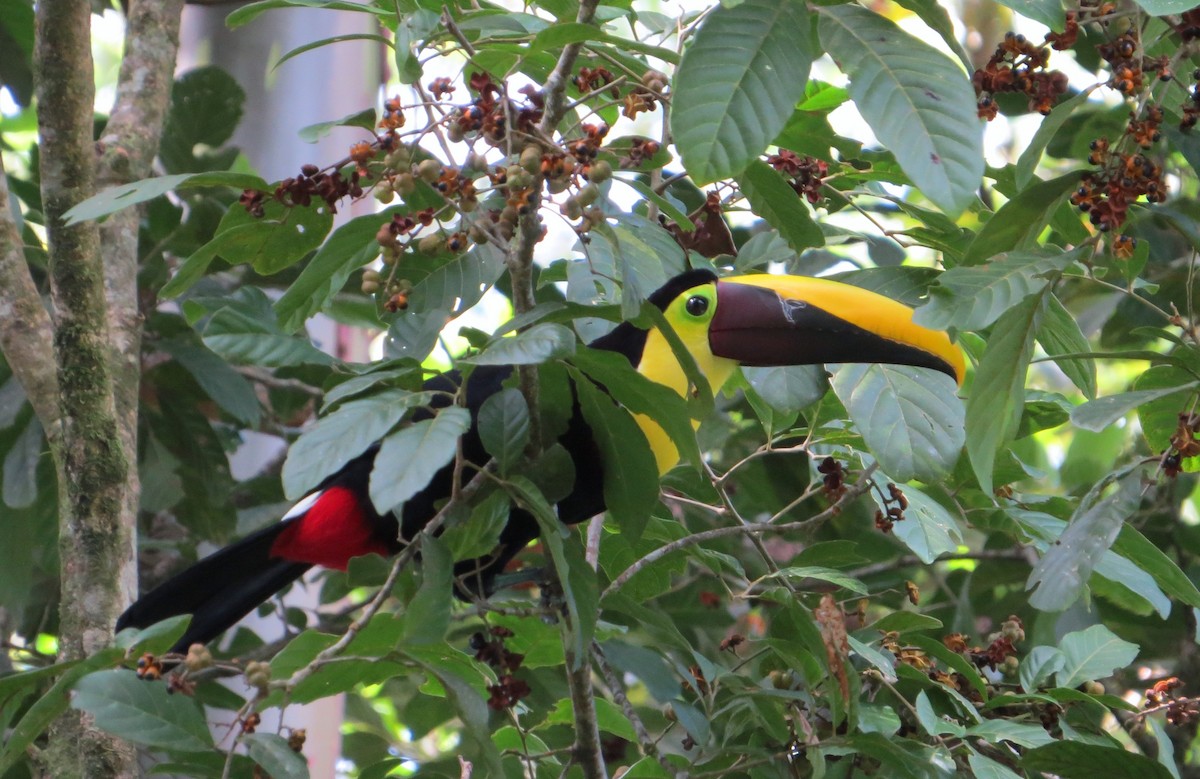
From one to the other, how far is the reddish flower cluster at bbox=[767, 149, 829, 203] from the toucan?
171 mm

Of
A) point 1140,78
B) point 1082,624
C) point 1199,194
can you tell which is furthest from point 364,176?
point 1199,194

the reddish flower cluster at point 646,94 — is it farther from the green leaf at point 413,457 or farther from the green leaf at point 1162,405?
the green leaf at point 1162,405

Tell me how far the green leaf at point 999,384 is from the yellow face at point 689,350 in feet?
2.44

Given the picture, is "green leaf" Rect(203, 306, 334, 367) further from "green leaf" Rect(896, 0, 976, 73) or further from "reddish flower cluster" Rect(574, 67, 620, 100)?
"green leaf" Rect(896, 0, 976, 73)

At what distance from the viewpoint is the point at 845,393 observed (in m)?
1.88

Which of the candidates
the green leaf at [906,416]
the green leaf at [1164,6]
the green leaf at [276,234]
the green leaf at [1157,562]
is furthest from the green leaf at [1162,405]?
the green leaf at [276,234]

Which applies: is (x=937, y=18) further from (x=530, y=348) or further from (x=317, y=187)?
(x=317, y=187)

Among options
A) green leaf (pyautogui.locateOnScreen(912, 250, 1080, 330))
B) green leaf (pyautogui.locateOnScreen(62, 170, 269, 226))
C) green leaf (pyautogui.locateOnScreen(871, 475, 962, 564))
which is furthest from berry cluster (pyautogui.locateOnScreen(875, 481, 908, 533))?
green leaf (pyautogui.locateOnScreen(62, 170, 269, 226))

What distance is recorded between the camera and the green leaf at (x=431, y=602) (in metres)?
1.36

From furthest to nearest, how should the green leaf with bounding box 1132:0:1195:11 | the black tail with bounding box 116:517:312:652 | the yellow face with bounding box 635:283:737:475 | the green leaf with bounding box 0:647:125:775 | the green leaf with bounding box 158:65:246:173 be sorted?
the green leaf with bounding box 158:65:246:173 → the yellow face with bounding box 635:283:737:475 → the black tail with bounding box 116:517:312:652 → the green leaf with bounding box 0:647:125:775 → the green leaf with bounding box 1132:0:1195:11

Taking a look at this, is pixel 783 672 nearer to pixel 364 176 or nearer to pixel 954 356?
pixel 954 356

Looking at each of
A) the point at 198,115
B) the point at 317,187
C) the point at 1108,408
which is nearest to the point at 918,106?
the point at 1108,408

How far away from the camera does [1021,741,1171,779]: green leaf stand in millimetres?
1640

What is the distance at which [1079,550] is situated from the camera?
157cm
